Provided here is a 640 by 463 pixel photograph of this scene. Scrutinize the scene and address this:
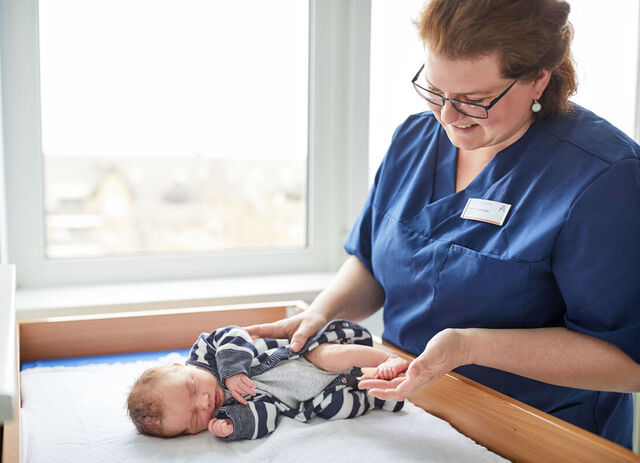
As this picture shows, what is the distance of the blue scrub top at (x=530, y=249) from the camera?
3.51 ft

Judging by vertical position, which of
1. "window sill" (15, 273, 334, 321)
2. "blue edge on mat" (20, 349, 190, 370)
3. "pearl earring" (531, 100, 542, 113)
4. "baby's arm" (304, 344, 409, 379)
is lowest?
"blue edge on mat" (20, 349, 190, 370)

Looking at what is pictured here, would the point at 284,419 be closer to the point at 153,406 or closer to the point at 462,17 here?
the point at 153,406

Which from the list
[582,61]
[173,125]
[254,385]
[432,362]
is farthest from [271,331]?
[582,61]

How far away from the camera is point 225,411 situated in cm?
121

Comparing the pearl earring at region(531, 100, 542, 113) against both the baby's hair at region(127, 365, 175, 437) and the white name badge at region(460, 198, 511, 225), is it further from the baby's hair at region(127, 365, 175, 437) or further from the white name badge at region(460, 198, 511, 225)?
the baby's hair at region(127, 365, 175, 437)

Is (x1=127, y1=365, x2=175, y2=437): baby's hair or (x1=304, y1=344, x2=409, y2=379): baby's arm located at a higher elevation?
(x1=304, y1=344, x2=409, y2=379): baby's arm

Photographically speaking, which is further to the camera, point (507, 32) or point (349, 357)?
point (349, 357)

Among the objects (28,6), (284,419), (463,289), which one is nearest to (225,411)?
(284,419)

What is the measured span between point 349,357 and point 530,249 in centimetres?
45

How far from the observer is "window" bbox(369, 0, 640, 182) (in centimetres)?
234

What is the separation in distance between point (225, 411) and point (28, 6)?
1.68m

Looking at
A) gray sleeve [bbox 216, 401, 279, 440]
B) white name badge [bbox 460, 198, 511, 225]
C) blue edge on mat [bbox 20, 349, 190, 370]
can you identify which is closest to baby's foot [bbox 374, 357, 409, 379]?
gray sleeve [bbox 216, 401, 279, 440]

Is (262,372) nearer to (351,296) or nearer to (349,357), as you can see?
(349,357)

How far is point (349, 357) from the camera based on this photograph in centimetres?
131
